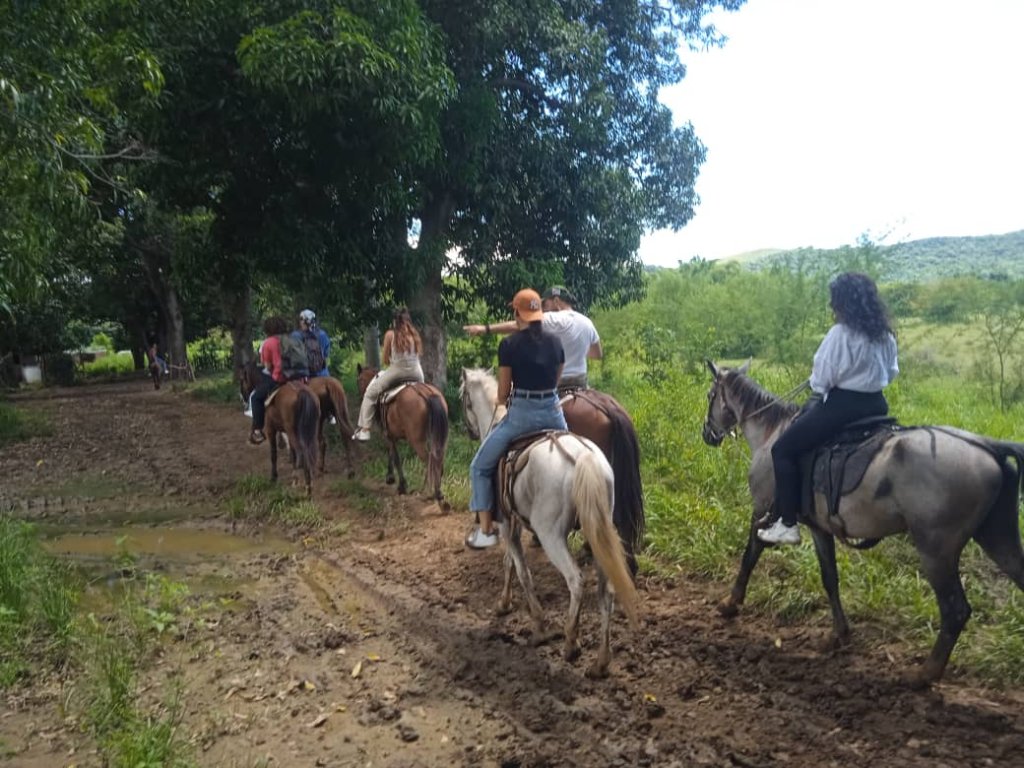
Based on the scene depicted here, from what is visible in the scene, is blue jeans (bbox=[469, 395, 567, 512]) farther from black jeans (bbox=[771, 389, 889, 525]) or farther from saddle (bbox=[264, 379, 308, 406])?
saddle (bbox=[264, 379, 308, 406])

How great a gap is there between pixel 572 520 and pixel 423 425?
14.4 feet

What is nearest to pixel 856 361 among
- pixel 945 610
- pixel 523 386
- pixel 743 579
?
pixel 945 610

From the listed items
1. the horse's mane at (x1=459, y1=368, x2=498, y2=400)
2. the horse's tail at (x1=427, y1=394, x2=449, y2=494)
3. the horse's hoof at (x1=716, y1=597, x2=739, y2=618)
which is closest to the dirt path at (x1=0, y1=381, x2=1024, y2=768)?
the horse's hoof at (x1=716, y1=597, x2=739, y2=618)

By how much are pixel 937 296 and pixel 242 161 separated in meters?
12.6

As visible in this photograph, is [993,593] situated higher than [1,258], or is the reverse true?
[1,258]

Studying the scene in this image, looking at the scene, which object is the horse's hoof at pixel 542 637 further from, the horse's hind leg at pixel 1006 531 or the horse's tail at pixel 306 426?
the horse's tail at pixel 306 426

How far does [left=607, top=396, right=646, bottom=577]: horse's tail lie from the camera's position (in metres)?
5.81

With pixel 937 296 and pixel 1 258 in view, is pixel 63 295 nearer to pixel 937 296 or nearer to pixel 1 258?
pixel 1 258

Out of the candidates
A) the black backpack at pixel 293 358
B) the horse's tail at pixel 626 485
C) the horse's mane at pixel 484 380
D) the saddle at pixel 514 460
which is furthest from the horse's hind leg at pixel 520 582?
the black backpack at pixel 293 358

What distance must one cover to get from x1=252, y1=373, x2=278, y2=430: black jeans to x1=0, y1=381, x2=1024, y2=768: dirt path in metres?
3.50

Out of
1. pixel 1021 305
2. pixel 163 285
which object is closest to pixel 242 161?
pixel 1021 305

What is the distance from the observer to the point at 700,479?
7.84 meters

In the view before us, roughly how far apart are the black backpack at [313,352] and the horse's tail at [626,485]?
579cm

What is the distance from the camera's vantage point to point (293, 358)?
32.9 feet
